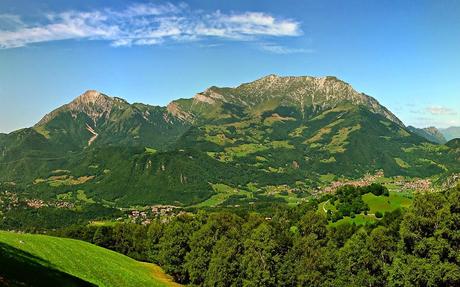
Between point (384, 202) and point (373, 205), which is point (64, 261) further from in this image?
point (384, 202)

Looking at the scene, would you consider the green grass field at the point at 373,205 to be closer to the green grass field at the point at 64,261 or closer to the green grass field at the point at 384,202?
the green grass field at the point at 384,202

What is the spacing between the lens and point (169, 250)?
309 feet

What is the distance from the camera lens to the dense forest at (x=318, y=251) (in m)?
55.6

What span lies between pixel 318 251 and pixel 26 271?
5199cm

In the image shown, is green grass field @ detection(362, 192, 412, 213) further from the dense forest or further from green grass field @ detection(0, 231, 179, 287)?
green grass field @ detection(0, 231, 179, 287)

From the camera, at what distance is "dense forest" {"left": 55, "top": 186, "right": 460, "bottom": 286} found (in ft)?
182

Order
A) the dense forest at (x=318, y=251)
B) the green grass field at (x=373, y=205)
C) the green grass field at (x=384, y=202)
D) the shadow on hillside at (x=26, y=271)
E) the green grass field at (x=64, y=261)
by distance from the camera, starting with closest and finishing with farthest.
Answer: the shadow on hillside at (x=26, y=271) → the green grass field at (x=64, y=261) → the dense forest at (x=318, y=251) → the green grass field at (x=373, y=205) → the green grass field at (x=384, y=202)

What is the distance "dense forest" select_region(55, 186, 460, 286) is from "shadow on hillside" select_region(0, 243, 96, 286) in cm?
3090

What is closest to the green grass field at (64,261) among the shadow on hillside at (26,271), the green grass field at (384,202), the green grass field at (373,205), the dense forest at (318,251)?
the shadow on hillside at (26,271)

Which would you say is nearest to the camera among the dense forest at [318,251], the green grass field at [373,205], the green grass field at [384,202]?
the dense forest at [318,251]

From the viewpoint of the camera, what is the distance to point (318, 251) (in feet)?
266

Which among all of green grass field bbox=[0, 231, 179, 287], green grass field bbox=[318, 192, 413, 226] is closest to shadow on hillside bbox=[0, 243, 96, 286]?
green grass field bbox=[0, 231, 179, 287]

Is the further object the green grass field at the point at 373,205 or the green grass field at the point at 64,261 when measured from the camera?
the green grass field at the point at 373,205

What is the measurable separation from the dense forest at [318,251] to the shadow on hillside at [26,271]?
30.9m
